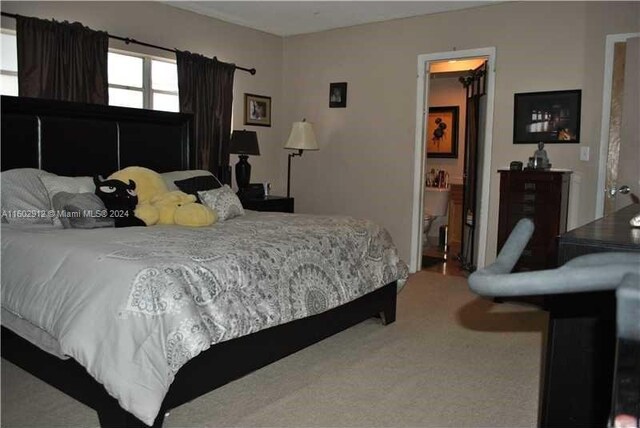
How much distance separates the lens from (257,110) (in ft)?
19.0

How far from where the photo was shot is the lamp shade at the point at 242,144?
510 cm

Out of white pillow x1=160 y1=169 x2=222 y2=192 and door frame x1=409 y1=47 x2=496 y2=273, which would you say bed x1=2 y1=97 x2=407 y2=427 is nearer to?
white pillow x1=160 y1=169 x2=222 y2=192

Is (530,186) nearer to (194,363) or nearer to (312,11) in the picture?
(312,11)

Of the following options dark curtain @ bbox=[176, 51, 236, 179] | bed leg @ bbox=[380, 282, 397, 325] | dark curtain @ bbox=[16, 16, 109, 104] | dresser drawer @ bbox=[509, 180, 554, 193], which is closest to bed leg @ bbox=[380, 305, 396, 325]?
bed leg @ bbox=[380, 282, 397, 325]

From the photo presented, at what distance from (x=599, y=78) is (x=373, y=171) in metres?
2.30

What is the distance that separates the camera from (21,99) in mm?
3436

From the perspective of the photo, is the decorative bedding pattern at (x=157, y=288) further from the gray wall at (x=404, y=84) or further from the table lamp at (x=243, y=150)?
the gray wall at (x=404, y=84)

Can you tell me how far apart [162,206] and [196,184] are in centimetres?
61

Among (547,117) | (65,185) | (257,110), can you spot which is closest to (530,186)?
(547,117)

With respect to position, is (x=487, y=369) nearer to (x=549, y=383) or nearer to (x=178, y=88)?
(x=549, y=383)

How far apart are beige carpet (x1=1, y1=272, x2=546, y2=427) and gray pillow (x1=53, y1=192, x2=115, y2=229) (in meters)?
0.83

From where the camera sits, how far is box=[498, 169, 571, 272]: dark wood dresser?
415cm

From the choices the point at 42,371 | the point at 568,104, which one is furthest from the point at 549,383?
the point at 568,104

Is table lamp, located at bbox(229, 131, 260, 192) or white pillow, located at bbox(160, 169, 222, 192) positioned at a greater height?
table lamp, located at bbox(229, 131, 260, 192)
